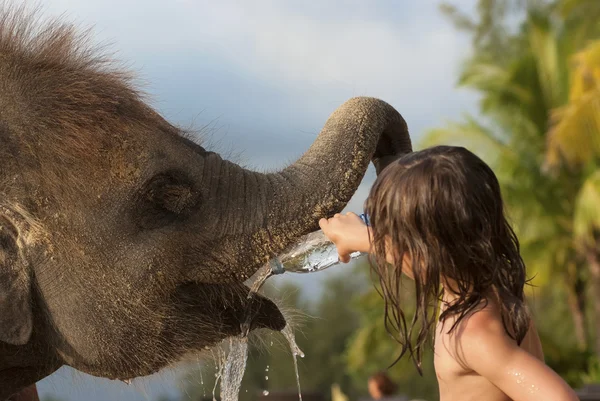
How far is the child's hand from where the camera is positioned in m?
2.70

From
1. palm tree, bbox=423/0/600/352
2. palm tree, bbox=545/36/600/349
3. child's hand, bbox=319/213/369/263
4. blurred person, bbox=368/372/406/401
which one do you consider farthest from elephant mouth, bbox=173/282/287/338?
palm tree, bbox=423/0/600/352

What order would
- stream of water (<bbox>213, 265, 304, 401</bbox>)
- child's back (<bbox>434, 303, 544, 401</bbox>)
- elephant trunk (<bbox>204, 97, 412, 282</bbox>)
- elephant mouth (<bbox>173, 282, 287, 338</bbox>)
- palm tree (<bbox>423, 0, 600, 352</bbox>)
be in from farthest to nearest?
1. palm tree (<bbox>423, 0, 600, 352</bbox>)
2. stream of water (<bbox>213, 265, 304, 401</bbox>)
3. elephant mouth (<bbox>173, 282, 287, 338</bbox>)
4. elephant trunk (<bbox>204, 97, 412, 282</bbox>)
5. child's back (<bbox>434, 303, 544, 401</bbox>)

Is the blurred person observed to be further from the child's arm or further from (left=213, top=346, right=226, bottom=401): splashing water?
the child's arm

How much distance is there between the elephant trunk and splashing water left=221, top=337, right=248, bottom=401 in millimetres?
314

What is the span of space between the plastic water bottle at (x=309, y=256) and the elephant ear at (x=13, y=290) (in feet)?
2.70

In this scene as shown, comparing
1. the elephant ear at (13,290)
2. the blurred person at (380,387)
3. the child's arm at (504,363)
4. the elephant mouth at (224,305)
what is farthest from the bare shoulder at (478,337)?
the blurred person at (380,387)

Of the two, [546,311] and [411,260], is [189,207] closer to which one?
[411,260]

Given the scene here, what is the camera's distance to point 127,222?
10.9 feet

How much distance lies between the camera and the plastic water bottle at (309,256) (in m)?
3.31

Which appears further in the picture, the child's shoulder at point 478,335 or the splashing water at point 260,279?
the splashing water at point 260,279

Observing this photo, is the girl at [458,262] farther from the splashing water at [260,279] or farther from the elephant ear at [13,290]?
the elephant ear at [13,290]

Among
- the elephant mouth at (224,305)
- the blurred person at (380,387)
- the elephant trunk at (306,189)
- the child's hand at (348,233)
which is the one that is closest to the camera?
the child's hand at (348,233)

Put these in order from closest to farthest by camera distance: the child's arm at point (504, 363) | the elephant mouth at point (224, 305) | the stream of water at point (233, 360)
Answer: the child's arm at point (504, 363) < the elephant mouth at point (224, 305) < the stream of water at point (233, 360)

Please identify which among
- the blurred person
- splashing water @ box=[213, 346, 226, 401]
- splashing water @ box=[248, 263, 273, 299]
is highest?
splashing water @ box=[248, 263, 273, 299]
